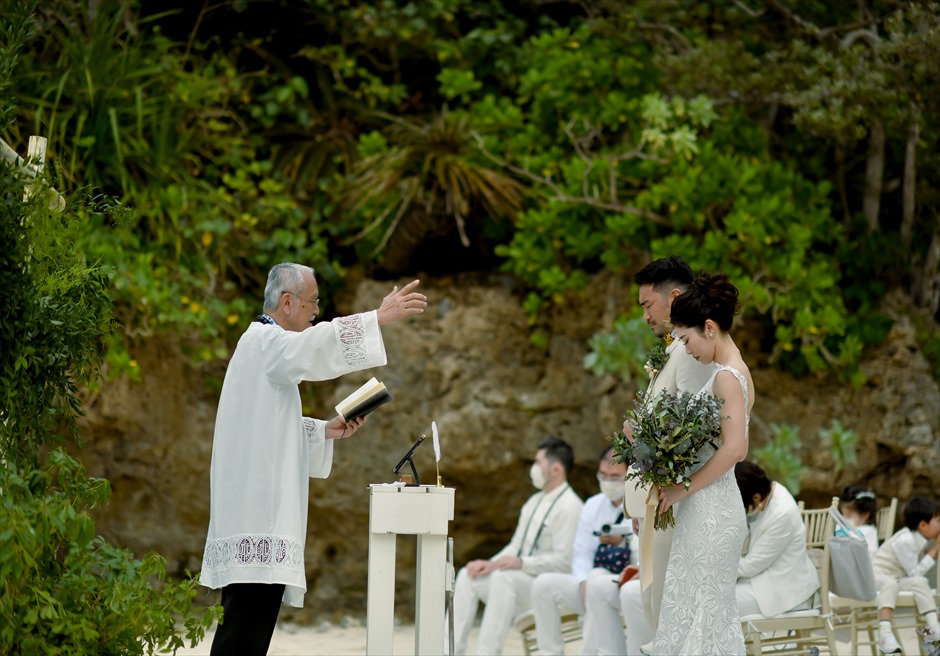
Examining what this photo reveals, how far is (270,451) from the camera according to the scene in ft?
14.5

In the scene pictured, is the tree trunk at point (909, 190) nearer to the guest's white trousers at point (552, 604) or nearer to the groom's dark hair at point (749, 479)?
the groom's dark hair at point (749, 479)

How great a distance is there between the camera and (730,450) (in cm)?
414

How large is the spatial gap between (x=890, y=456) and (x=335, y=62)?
5.37 meters

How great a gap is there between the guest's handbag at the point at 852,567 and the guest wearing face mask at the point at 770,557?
208 mm

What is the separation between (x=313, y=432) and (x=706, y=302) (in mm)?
1684

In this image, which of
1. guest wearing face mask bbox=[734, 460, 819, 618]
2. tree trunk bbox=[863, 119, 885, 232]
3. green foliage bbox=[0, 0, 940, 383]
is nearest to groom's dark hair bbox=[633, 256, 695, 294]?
guest wearing face mask bbox=[734, 460, 819, 618]

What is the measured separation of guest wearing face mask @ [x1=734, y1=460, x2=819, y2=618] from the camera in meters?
5.34

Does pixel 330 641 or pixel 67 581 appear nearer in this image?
pixel 67 581

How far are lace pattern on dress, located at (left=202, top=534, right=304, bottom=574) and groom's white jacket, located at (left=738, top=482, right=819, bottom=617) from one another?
2.24 m

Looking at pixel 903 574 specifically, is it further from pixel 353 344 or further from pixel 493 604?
pixel 353 344

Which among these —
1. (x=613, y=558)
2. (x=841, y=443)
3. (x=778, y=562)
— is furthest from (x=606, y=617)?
(x=841, y=443)

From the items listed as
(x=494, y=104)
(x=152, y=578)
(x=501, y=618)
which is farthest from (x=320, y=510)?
(x=494, y=104)

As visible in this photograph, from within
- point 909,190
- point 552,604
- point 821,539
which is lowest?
point 552,604

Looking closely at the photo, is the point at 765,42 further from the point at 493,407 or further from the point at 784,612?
the point at 784,612
